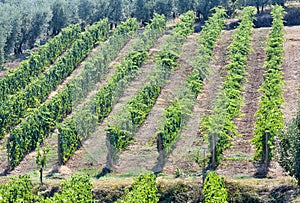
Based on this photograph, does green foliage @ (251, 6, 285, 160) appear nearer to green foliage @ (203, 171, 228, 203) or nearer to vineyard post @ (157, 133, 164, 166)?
green foliage @ (203, 171, 228, 203)

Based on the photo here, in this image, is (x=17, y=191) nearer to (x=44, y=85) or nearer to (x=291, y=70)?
(x=44, y=85)

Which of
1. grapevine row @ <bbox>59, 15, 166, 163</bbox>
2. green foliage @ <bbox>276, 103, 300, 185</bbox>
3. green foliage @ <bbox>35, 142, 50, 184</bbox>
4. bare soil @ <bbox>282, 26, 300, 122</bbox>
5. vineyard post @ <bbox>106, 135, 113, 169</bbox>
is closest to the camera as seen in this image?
green foliage @ <bbox>276, 103, 300, 185</bbox>

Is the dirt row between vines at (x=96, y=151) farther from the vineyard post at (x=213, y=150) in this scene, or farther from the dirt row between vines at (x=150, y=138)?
the vineyard post at (x=213, y=150)

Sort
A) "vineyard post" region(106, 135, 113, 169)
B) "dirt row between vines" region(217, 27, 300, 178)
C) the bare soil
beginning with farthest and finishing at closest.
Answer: the bare soil
"vineyard post" region(106, 135, 113, 169)
"dirt row between vines" region(217, 27, 300, 178)

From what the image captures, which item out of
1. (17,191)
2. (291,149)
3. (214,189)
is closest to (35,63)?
(17,191)

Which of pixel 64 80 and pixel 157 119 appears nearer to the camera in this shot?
pixel 157 119

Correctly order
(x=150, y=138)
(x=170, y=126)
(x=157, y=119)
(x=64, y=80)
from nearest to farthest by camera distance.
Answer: (x=170, y=126) → (x=150, y=138) → (x=157, y=119) → (x=64, y=80)

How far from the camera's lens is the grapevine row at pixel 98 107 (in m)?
30.1

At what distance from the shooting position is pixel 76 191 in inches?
986

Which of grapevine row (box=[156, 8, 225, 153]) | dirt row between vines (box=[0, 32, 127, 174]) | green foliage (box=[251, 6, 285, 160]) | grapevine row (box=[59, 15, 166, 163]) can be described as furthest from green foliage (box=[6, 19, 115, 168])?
green foliage (box=[251, 6, 285, 160])

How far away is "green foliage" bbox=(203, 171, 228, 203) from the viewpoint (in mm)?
23859

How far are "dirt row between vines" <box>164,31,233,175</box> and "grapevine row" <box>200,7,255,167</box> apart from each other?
0.47 m

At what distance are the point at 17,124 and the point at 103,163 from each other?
6100 mm

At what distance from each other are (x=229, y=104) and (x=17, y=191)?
914 centimetres
